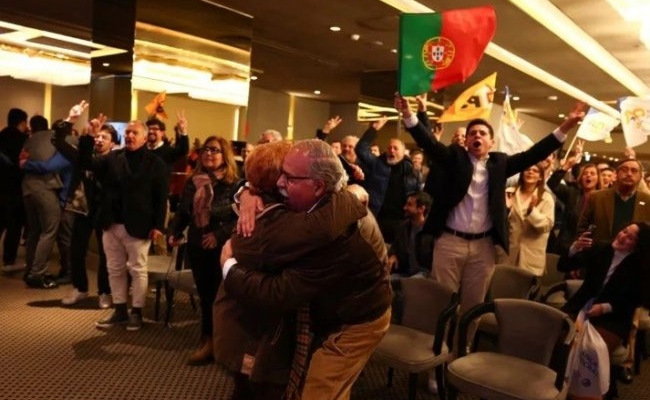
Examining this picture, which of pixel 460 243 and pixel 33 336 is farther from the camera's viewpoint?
pixel 33 336

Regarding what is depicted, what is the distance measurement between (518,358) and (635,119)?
3.86m

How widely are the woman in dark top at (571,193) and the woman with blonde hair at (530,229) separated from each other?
2.10 feet

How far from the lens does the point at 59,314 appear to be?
14.7 ft

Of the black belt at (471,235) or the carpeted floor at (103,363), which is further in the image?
the black belt at (471,235)

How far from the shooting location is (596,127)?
6.33 metres

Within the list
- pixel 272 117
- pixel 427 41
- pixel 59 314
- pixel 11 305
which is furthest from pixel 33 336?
pixel 272 117

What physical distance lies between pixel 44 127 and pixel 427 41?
4240 mm

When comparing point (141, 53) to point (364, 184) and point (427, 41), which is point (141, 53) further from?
point (427, 41)

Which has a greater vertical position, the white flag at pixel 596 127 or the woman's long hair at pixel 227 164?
the white flag at pixel 596 127

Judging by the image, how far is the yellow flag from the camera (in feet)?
13.9

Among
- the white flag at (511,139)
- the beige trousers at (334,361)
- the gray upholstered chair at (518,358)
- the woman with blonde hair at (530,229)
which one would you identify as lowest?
the gray upholstered chair at (518,358)

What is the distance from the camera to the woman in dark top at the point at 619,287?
10.0 ft

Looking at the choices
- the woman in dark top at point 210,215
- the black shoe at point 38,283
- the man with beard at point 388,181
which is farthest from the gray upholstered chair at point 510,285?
the black shoe at point 38,283

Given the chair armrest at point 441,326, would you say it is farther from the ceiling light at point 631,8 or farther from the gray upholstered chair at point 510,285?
the ceiling light at point 631,8
